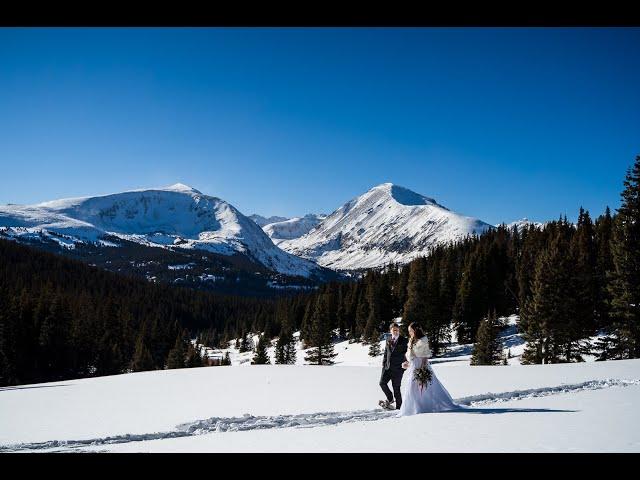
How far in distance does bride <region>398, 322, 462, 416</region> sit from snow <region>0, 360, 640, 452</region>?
611 millimetres

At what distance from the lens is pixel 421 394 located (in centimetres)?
1173

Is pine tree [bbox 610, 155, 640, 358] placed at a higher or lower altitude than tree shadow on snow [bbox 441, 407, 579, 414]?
higher

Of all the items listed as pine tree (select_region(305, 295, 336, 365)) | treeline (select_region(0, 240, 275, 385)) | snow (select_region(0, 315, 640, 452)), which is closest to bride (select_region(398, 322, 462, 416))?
snow (select_region(0, 315, 640, 452))

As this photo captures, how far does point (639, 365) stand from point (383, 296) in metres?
51.4

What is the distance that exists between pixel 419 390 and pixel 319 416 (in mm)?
2882

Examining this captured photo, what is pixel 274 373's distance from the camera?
22094mm

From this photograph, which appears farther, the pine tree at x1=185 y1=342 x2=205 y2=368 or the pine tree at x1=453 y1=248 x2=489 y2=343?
the pine tree at x1=185 y1=342 x2=205 y2=368

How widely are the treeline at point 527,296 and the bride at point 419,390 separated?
25816mm

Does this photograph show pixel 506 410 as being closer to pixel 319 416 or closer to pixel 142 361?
pixel 319 416

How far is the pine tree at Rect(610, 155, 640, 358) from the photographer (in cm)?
3014

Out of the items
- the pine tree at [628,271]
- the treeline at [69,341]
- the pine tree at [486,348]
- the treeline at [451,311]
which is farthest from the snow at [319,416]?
the treeline at [69,341]

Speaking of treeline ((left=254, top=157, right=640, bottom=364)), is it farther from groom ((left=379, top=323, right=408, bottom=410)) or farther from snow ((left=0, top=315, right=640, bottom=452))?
groom ((left=379, top=323, right=408, bottom=410))
